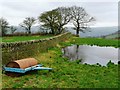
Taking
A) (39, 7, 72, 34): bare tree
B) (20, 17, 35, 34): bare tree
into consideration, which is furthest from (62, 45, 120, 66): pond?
(20, 17, 35, 34): bare tree

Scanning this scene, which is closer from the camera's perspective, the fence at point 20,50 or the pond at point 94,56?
the fence at point 20,50

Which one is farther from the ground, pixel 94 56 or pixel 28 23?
pixel 28 23

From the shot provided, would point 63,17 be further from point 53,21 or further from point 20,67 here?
point 20,67

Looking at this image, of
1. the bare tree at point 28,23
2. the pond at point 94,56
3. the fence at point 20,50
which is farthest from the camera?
the bare tree at point 28,23

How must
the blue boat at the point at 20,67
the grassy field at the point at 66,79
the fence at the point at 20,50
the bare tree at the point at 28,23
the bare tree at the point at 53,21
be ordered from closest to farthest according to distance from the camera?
the grassy field at the point at 66,79 < the blue boat at the point at 20,67 < the fence at the point at 20,50 < the bare tree at the point at 53,21 < the bare tree at the point at 28,23

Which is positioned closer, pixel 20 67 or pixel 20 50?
pixel 20 67

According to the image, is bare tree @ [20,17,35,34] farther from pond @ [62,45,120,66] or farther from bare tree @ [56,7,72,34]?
pond @ [62,45,120,66]

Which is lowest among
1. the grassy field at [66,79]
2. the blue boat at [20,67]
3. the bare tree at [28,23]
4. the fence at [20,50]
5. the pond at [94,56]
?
the pond at [94,56]

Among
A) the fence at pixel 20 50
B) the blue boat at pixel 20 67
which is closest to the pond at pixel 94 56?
the fence at pixel 20 50

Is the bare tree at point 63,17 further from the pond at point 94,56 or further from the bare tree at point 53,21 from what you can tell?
the pond at point 94,56

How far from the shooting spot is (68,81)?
28.8ft

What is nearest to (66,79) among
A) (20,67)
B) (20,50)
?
(20,67)

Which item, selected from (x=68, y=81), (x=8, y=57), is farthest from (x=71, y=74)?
(x=8, y=57)

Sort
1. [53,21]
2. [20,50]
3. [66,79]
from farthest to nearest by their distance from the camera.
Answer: [53,21] → [20,50] → [66,79]
